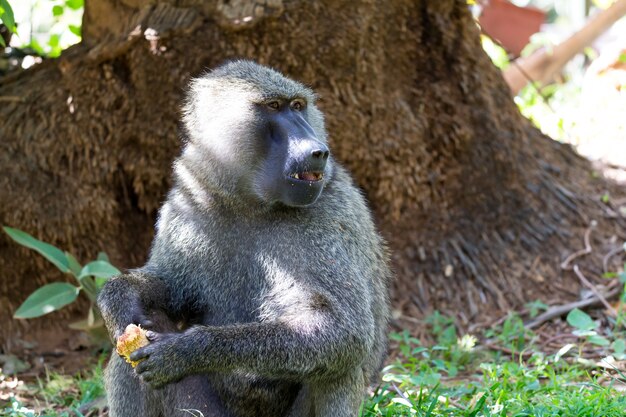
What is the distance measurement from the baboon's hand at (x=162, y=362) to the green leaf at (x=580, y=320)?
2.28 meters

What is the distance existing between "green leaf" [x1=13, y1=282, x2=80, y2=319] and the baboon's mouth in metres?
1.55

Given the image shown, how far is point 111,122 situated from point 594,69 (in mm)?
5705

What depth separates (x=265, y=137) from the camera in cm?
304

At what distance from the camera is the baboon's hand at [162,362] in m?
2.70

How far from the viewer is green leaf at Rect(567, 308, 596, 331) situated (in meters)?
4.15

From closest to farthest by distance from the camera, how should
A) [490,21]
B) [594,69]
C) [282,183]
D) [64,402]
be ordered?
[282,183]
[64,402]
[490,21]
[594,69]

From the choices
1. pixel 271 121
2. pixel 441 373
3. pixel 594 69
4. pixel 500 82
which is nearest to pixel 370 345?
pixel 271 121

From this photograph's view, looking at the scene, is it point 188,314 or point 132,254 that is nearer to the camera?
point 188,314

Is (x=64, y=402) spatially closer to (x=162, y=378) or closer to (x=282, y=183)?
(x=162, y=378)

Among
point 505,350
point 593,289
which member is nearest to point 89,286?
point 505,350

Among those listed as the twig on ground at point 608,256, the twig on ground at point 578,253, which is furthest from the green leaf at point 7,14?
the twig on ground at point 608,256

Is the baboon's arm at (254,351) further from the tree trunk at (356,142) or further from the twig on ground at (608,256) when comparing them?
the twig on ground at (608,256)

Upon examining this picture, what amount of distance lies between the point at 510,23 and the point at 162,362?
564 centimetres

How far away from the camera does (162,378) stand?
107 inches
